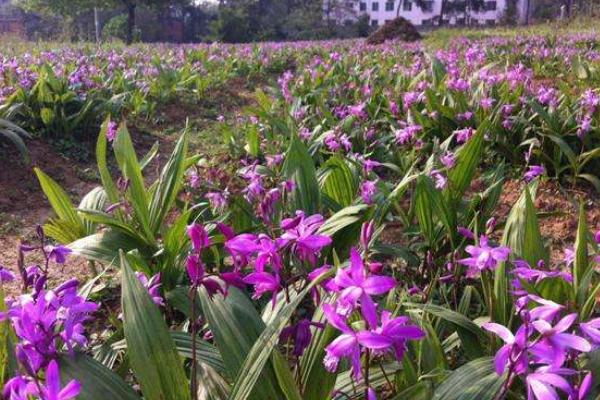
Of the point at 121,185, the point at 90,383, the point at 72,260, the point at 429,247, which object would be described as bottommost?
the point at 72,260

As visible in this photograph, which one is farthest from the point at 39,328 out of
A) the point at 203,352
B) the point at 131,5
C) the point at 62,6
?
the point at 62,6

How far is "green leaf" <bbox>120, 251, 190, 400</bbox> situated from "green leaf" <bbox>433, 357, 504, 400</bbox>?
0.54 meters

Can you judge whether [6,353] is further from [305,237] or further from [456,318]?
[456,318]

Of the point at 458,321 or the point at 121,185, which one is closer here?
the point at 458,321

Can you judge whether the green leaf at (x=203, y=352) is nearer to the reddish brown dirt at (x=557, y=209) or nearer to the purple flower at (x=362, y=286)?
the purple flower at (x=362, y=286)

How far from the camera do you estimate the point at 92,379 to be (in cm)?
116

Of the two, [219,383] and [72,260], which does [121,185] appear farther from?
[219,383]

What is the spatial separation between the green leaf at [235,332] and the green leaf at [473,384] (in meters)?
0.35

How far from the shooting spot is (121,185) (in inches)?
90.8

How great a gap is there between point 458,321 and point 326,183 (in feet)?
4.20

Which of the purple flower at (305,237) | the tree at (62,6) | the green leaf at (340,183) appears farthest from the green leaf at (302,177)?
the tree at (62,6)

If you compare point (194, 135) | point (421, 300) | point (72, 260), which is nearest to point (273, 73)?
point (194, 135)

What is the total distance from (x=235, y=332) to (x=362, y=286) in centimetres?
51

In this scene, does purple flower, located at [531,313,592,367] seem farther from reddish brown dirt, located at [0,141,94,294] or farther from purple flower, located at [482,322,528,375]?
reddish brown dirt, located at [0,141,94,294]
